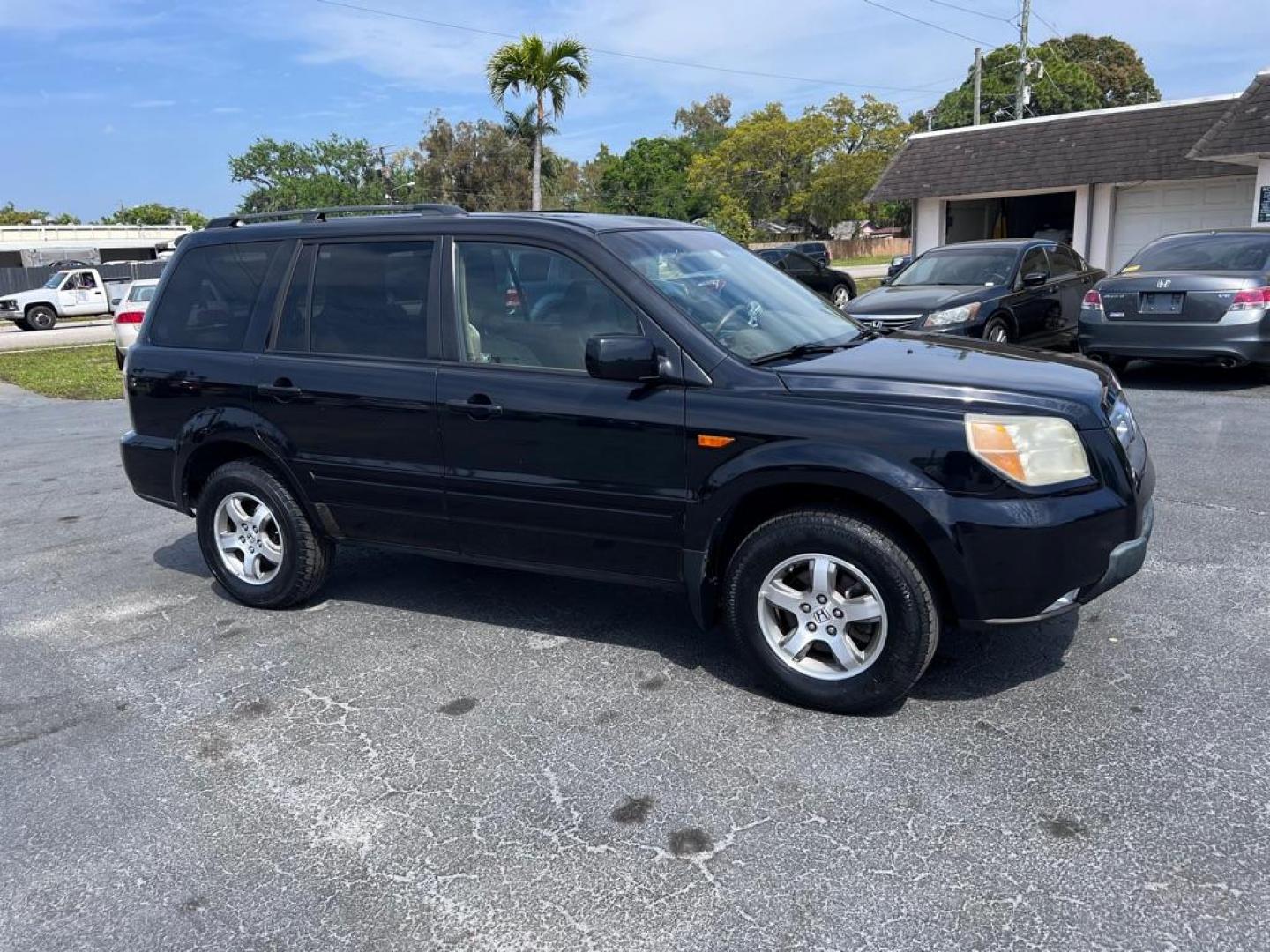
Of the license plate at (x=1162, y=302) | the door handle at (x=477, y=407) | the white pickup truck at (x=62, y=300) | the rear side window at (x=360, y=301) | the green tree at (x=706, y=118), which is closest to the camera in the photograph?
the door handle at (x=477, y=407)

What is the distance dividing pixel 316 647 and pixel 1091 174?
1992 centimetres

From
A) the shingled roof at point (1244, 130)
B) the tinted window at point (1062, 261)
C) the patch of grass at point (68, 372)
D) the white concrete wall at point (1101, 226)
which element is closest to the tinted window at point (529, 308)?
the tinted window at point (1062, 261)

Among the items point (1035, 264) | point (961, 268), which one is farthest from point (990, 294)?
point (1035, 264)

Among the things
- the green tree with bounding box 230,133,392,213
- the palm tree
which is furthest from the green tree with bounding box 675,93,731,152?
the palm tree

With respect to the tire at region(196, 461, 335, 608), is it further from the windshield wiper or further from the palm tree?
the palm tree

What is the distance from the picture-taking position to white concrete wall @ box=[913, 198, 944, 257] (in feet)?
75.2

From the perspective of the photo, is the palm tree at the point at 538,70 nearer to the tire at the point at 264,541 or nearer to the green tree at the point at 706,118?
the tire at the point at 264,541

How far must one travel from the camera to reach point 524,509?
427 centimetres

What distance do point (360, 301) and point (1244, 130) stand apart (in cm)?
1749

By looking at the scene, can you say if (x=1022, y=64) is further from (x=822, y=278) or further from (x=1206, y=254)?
(x=1206, y=254)

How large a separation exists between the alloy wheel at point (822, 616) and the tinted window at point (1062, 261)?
922 centimetres

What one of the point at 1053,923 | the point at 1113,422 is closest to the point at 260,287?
the point at 1113,422

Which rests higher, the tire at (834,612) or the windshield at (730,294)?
the windshield at (730,294)

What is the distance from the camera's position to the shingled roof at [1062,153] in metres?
19.4
